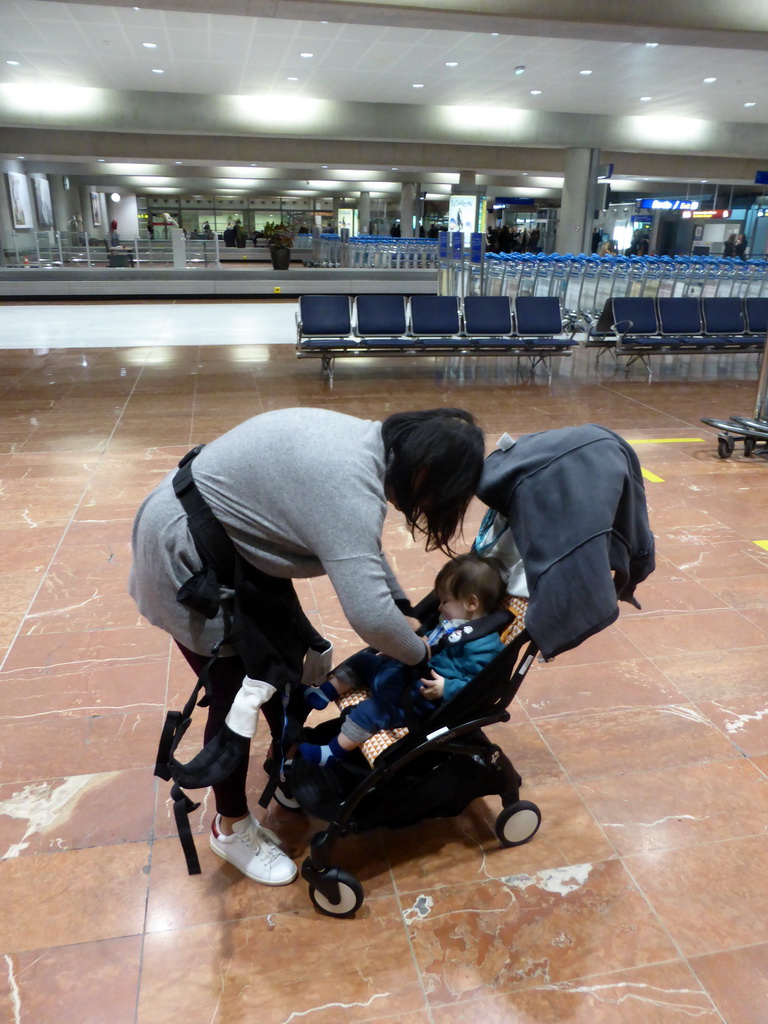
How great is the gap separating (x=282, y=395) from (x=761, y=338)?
6871 millimetres

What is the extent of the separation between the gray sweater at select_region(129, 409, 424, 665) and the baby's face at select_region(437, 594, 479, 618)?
454 mm

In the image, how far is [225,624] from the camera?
1856 millimetres

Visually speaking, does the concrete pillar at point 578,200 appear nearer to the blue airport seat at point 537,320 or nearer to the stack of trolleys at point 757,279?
the stack of trolleys at point 757,279

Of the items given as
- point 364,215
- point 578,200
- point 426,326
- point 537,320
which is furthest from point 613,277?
point 364,215

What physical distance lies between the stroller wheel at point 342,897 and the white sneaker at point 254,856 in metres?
0.13

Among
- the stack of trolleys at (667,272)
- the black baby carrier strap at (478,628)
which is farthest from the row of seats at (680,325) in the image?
the black baby carrier strap at (478,628)

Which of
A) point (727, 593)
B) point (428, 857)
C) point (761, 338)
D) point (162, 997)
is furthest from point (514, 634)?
point (761, 338)

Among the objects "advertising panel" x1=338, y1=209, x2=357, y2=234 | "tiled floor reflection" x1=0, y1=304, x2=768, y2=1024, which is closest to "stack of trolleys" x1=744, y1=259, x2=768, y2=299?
"tiled floor reflection" x1=0, y1=304, x2=768, y2=1024

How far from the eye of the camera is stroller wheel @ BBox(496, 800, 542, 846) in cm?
229

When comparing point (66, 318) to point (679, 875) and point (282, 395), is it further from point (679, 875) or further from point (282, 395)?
point (679, 875)

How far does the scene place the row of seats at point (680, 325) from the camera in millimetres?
9969

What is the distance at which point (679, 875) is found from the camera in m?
2.25

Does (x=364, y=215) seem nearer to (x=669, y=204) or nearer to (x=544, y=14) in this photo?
(x=669, y=204)

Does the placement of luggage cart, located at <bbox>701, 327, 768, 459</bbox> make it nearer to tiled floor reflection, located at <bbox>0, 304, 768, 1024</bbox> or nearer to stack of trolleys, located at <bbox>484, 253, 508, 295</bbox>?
tiled floor reflection, located at <bbox>0, 304, 768, 1024</bbox>
